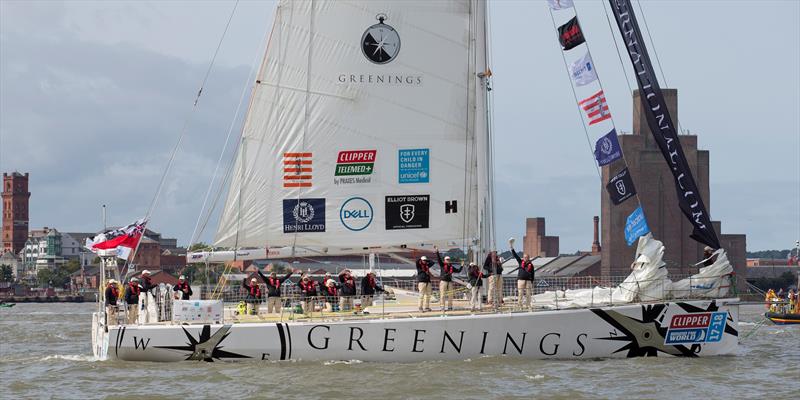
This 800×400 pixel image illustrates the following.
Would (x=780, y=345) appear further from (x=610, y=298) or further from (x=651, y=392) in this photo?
(x=651, y=392)

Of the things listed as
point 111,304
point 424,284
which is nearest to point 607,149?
point 424,284

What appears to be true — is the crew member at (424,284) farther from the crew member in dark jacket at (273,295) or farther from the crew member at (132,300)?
the crew member at (132,300)

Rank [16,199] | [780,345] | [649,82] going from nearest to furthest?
1. [649,82]
2. [780,345]
3. [16,199]

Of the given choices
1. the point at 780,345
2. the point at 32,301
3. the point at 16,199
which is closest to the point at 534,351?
the point at 780,345

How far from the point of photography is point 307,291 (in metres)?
24.9

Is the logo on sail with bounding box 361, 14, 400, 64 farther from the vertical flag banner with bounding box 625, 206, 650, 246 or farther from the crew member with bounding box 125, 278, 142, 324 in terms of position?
the crew member with bounding box 125, 278, 142, 324

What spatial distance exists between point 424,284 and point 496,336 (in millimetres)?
2179

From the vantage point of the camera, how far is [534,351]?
2280 centimetres

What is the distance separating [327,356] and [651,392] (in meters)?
6.47

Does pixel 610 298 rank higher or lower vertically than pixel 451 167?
lower

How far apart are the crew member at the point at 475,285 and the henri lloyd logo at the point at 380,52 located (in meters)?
4.46

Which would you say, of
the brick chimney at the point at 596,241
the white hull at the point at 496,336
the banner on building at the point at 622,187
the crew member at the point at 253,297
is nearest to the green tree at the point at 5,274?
the brick chimney at the point at 596,241

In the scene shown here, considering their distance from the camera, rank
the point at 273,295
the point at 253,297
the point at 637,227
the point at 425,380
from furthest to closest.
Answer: the point at 253,297, the point at 273,295, the point at 637,227, the point at 425,380

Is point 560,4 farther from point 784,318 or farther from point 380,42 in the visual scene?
point 784,318
